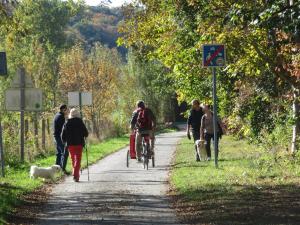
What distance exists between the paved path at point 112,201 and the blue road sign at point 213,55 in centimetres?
299

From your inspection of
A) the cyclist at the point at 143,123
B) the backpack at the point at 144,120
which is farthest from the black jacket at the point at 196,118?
the backpack at the point at 144,120

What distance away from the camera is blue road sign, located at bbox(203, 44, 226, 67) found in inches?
608

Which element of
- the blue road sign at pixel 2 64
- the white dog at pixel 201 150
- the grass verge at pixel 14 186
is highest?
the blue road sign at pixel 2 64

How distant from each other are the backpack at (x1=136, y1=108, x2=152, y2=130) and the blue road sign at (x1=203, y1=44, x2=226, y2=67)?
3.48 m

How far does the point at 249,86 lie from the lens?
21.2 metres

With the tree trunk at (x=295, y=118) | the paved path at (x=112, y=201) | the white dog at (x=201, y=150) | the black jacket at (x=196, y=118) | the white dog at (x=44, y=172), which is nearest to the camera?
the paved path at (x=112, y=201)

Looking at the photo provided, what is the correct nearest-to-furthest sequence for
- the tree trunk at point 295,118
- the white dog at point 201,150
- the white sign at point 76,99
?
1. the tree trunk at point 295,118
2. the white dog at point 201,150
3. the white sign at point 76,99

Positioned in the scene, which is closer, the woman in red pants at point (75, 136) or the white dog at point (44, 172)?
the white dog at point (44, 172)

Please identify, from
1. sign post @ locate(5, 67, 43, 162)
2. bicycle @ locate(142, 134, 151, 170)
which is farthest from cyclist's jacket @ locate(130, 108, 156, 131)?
sign post @ locate(5, 67, 43, 162)

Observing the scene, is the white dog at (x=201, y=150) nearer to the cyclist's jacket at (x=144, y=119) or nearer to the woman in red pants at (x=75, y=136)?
the cyclist's jacket at (x=144, y=119)

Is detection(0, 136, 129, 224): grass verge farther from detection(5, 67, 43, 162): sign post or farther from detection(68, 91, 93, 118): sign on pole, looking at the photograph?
detection(68, 91, 93, 118): sign on pole

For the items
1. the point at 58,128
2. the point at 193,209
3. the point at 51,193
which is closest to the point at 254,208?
the point at 193,209

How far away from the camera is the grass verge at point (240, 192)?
366 inches

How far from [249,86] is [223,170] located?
6650 mm
